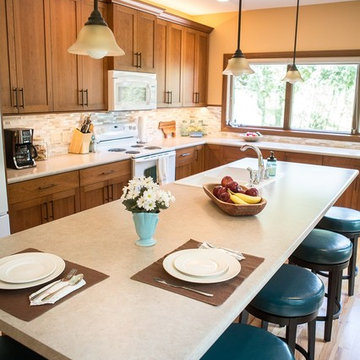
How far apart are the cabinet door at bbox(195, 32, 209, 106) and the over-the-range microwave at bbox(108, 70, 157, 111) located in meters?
1.17

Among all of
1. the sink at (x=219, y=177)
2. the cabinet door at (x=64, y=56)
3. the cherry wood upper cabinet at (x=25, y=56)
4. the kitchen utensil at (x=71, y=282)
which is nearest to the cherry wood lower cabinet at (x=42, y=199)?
the cherry wood upper cabinet at (x=25, y=56)

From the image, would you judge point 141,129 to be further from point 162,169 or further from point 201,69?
point 201,69

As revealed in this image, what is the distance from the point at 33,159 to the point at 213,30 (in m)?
3.53

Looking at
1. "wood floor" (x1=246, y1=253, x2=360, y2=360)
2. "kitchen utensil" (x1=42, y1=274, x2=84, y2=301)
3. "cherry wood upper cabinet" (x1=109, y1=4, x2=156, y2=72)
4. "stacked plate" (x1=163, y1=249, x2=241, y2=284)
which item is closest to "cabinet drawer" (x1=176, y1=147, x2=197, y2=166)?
"cherry wood upper cabinet" (x1=109, y1=4, x2=156, y2=72)

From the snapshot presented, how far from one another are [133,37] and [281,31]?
2135mm

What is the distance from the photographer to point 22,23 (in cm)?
330

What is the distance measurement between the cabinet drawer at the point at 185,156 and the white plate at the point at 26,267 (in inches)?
143

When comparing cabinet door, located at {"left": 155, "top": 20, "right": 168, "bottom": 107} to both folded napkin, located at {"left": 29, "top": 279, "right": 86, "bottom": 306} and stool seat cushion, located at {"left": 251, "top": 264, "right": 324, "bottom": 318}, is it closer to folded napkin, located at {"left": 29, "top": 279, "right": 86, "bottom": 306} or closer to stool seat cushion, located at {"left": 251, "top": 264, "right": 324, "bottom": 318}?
stool seat cushion, located at {"left": 251, "top": 264, "right": 324, "bottom": 318}

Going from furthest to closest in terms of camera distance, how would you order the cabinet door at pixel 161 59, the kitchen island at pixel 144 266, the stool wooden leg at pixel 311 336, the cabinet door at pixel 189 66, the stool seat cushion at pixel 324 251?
the cabinet door at pixel 189 66 → the cabinet door at pixel 161 59 → the stool seat cushion at pixel 324 251 → the stool wooden leg at pixel 311 336 → the kitchen island at pixel 144 266

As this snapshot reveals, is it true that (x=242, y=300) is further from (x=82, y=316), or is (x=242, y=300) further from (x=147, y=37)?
(x=147, y=37)

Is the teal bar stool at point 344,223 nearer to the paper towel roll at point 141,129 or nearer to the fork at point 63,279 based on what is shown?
the fork at point 63,279

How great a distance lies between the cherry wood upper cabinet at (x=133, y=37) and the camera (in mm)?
4219

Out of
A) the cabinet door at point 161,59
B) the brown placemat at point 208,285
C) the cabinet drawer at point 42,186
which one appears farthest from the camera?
the cabinet door at point 161,59

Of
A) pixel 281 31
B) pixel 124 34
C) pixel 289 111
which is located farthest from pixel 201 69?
pixel 124 34
